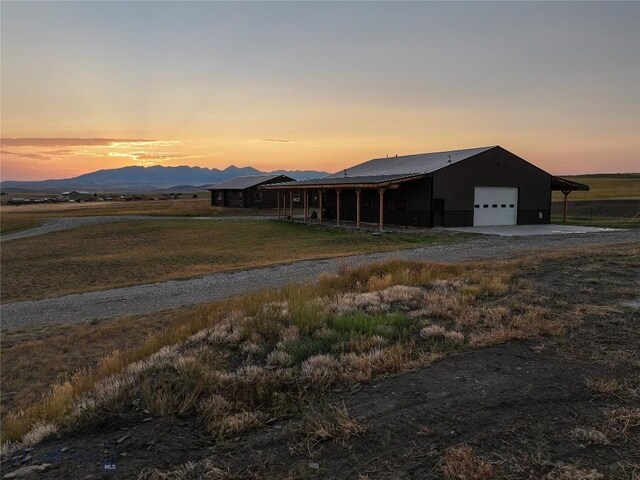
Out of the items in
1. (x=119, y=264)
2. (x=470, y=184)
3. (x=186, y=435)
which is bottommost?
(x=119, y=264)

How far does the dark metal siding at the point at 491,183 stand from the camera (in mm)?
29125

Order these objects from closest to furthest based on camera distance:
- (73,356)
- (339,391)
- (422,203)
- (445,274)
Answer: (339,391) → (73,356) → (445,274) → (422,203)

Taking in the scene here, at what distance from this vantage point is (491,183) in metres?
30.6

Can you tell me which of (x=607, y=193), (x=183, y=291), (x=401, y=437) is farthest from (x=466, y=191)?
(x=607, y=193)

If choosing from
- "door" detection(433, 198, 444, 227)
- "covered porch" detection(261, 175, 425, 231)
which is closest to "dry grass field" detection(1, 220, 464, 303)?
"covered porch" detection(261, 175, 425, 231)

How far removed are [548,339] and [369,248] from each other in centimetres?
1647

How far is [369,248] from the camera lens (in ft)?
73.5

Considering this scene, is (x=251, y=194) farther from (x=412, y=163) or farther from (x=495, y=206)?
(x=495, y=206)

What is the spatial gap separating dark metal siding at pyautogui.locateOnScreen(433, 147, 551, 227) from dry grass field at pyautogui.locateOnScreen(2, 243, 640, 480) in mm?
21473

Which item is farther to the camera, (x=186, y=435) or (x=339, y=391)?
(x=339, y=391)

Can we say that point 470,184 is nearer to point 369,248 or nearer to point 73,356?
point 369,248

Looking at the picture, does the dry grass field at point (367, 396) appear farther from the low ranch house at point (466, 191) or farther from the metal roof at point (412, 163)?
the metal roof at point (412, 163)

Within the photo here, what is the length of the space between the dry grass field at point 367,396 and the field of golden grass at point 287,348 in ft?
0.09

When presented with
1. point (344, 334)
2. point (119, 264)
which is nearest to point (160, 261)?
point (119, 264)
